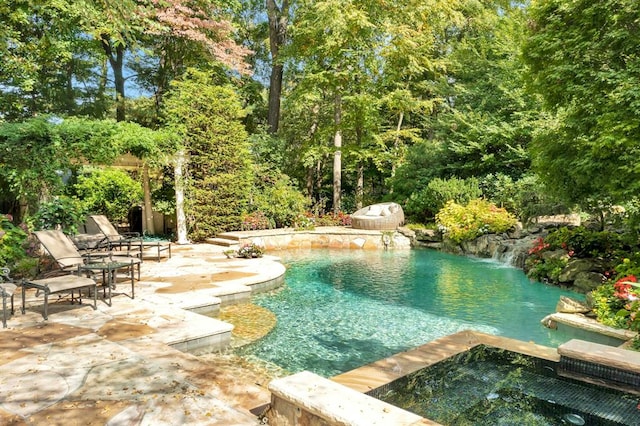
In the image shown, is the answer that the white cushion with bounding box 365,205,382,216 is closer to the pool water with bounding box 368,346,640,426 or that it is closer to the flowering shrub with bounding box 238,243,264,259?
the flowering shrub with bounding box 238,243,264,259

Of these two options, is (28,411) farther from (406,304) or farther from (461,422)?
(406,304)

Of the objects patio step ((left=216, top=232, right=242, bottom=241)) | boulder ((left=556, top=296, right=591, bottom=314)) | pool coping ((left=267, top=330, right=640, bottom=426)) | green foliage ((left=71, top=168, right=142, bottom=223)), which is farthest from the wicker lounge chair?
pool coping ((left=267, top=330, right=640, bottom=426))

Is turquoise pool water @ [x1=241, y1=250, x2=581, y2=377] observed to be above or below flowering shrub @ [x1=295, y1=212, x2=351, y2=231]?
below

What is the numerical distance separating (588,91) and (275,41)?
16.1 metres

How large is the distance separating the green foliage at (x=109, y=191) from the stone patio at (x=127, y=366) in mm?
8605

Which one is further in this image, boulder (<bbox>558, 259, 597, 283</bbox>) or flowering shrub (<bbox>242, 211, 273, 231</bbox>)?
flowering shrub (<bbox>242, 211, 273, 231</bbox>)

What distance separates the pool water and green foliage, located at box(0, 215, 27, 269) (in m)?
6.83

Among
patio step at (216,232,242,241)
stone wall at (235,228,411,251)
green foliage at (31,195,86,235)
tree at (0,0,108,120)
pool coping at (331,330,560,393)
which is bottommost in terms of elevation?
pool coping at (331,330,560,393)

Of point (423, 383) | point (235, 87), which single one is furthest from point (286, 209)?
point (423, 383)

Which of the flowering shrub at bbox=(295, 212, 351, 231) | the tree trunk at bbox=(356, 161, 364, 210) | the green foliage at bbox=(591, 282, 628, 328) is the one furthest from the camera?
the tree trunk at bbox=(356, 161, 364, 210)

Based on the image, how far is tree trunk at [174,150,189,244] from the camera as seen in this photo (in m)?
12.8

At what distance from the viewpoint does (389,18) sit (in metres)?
18.2

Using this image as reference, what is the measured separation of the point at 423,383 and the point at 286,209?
469 inches

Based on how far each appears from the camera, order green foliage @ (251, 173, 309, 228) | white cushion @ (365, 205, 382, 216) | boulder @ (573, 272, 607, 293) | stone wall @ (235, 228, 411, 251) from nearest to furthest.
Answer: boulder @ (573, 272, 607, 293)
stone wall @ (235, 228, 411, 251)
green foliage @ (251, 173, 309, 228)
white cushion @ (365, 205, 382, 216)
